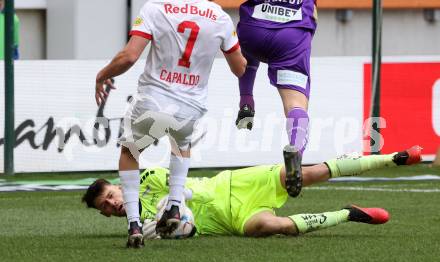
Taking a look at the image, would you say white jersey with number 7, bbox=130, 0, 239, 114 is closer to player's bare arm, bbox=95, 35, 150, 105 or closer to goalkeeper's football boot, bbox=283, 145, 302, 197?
player's bare arm, bbox=95, 35, 150, 105

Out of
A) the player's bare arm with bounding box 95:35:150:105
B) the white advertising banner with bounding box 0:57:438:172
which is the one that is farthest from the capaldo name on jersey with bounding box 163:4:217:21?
the white advertising banner with bounding box 0:57:438:172

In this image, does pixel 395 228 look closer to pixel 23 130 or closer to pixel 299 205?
pixel 299 205

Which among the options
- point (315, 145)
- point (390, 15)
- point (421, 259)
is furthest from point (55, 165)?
point (390, 15)

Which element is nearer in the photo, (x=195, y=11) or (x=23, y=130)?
(x=195, y=11)

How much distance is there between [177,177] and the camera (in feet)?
30.8

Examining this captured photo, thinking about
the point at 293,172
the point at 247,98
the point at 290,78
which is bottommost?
the point at 293,172

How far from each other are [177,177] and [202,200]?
546 mm

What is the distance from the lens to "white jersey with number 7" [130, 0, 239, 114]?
9.02 meters

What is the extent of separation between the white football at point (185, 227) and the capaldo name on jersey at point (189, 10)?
1.31 m

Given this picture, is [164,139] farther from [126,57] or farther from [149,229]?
[126,57]

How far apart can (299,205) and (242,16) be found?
2706 mm

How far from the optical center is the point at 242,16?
10.3 metres

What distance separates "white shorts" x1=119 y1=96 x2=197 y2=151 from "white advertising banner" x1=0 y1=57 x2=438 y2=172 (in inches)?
269

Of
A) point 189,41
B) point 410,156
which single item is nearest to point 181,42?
point 189,41
